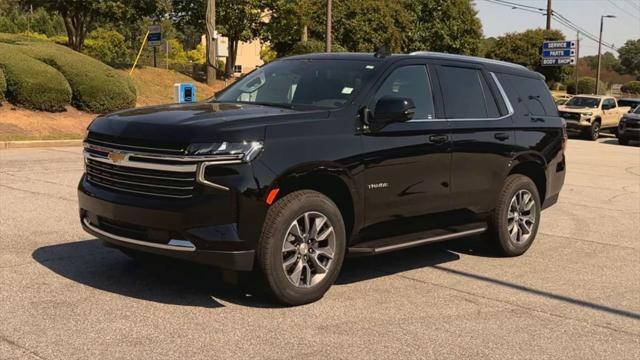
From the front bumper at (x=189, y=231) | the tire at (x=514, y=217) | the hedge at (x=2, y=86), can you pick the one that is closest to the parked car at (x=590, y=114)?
the hedge at (x=2, y=86)

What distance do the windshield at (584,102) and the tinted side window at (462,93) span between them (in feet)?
83.2

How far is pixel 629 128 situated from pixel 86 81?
65.0ft

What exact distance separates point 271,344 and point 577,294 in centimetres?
293

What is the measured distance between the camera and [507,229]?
6.88 m

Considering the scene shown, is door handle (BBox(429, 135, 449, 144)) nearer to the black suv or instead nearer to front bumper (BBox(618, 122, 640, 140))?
the black suv

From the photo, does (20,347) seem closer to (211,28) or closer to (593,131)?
(211,28)

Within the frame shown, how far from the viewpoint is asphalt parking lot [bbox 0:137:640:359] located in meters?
4.27

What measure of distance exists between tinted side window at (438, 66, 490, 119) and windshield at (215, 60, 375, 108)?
87 centimetres

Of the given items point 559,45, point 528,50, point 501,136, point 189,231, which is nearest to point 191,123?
point 189,231

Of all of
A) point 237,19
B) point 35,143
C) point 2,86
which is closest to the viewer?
point 35,143

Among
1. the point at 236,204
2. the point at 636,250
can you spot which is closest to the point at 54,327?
the point at 236,204

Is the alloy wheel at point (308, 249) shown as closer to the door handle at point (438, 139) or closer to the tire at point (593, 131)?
the door handle at point (438, 139)

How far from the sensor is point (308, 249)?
5047 mm

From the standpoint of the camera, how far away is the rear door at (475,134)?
6211mm
